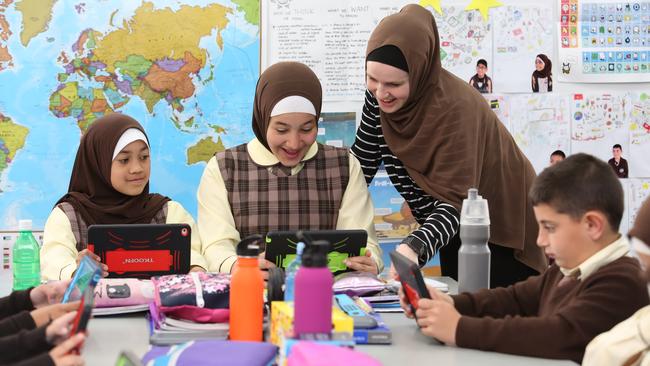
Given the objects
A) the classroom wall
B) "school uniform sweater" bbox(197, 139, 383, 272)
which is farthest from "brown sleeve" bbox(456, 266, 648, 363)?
the classroom wall

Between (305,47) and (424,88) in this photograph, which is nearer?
(424,88)

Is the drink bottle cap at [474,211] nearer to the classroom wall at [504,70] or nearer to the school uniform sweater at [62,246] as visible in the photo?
the school uniform sweater at [62,246]

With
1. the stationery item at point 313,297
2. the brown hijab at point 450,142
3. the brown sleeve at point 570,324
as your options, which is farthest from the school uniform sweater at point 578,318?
the brown hijab at point 450,142

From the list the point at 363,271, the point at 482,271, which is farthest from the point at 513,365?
the point at 363,271

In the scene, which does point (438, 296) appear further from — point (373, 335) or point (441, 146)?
point (441, 146)

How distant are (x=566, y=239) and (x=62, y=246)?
5.04 ft

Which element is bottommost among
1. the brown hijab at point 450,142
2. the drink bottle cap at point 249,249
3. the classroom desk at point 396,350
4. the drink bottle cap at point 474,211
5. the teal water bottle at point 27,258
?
the classroom desk at point 396,350

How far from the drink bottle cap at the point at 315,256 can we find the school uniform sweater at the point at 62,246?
3.54ft

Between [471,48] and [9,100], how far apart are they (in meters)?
2.03

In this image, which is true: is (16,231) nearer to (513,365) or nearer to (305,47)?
(305,47)

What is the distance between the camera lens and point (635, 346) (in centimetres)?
140

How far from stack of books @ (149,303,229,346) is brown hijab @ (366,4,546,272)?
1083 mm

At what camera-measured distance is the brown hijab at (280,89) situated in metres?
2.56

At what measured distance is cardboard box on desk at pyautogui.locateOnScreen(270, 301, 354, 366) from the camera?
1282 mm
